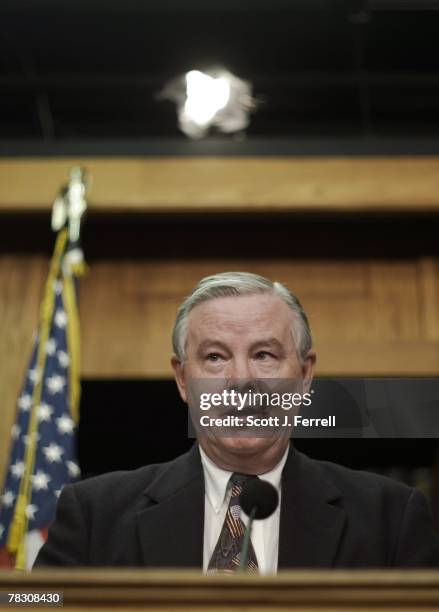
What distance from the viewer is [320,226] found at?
432 centimetres

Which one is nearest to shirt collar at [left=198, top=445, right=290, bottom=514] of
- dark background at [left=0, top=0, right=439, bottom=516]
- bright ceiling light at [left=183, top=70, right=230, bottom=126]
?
dark background at [left=0, top=0, right=439, bottom=516]

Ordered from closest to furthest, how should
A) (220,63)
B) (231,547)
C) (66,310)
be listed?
1. (231,547)
2. (66,310)
3. (220,63)

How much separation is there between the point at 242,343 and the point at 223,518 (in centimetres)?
37

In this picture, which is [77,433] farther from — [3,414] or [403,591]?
[403,591]

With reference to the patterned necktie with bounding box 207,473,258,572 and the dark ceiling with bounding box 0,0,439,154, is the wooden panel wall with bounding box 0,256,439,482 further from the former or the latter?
the patterned necktie with bounding box 207,473,258,572

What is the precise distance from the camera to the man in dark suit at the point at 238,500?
170 centimetres

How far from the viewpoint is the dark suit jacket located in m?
1.70

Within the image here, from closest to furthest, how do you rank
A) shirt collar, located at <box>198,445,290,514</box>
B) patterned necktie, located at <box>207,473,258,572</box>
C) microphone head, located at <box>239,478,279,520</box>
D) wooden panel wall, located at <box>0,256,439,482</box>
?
microphone head, located at <box>239,478,279,520</box>
patterned necktie, located at <box>207,473,258,572</box>
shirt collar, located at <box>198,445,290,514</box>
wooden panel wall, located at <box>0,256,439,482</box>

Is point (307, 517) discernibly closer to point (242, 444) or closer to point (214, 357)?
point (242, 444)

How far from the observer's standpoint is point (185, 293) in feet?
13.4

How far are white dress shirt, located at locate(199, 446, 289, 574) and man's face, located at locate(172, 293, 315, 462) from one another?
54mm

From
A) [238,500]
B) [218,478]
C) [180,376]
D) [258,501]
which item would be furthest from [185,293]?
[258,501]

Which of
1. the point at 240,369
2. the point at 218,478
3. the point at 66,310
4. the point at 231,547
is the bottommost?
the point at 231,547

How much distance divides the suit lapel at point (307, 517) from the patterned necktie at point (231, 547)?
0.21 feet
